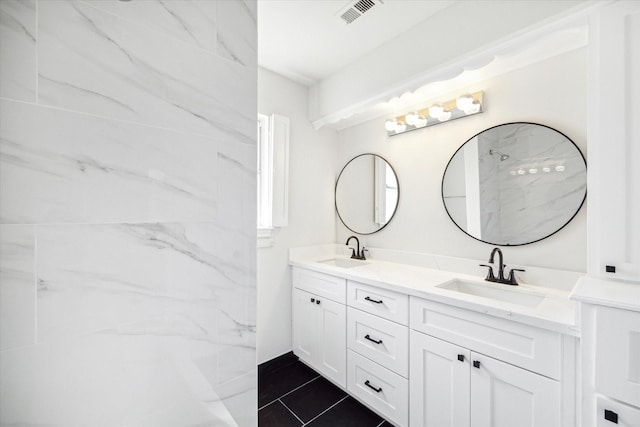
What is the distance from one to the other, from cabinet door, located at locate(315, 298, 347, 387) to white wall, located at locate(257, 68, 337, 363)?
1.30ft

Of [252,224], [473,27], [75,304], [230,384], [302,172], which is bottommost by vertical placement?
[230,384]

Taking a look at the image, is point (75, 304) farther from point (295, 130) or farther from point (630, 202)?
point (295, 130)

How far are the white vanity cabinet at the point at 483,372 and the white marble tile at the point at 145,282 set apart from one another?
1.05 m

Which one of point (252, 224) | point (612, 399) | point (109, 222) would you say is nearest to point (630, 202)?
point (612, 399)

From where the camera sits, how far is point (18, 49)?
1.88 feet

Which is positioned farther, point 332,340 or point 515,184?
point 332,340

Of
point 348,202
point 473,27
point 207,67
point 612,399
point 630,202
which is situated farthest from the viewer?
point 348,202

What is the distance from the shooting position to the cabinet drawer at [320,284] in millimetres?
2014

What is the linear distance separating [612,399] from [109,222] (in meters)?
1.64

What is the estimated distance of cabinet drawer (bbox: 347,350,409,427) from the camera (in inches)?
64.2

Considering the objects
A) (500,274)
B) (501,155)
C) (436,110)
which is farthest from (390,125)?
(500,274)

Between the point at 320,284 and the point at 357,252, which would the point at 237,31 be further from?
the point at 357,252

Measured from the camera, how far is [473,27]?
153 centimetres

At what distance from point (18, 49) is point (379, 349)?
6.40 ft
